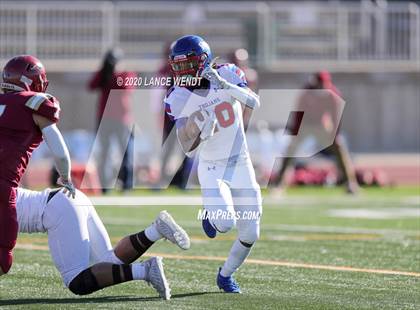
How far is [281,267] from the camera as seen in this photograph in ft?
23.3

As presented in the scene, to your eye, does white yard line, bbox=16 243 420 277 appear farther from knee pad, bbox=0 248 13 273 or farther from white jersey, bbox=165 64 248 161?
knee pad, bbox=0 248 13 273

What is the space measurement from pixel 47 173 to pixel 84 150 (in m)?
0.82

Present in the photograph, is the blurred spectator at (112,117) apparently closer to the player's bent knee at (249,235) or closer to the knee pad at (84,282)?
the player's bent knee at (249,235)

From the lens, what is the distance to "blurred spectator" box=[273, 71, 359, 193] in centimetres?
1433

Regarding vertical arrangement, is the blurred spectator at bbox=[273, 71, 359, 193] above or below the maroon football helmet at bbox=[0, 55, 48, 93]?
below

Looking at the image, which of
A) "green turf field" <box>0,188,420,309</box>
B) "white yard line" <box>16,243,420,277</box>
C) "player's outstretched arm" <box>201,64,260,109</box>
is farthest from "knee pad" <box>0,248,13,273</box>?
"white yard line" <box>16,243,420,277</box>

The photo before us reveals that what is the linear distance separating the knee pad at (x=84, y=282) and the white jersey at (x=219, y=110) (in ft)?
3.86

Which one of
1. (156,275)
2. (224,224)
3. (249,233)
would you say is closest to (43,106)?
(156,275)

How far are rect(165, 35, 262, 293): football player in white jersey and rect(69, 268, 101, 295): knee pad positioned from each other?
85 centimetres

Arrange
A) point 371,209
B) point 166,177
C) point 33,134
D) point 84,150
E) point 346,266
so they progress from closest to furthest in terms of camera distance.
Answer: point 33,134
point 346,266
point 371,209
point 166,177
point 84,150

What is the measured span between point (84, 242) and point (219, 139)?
46.8 inches

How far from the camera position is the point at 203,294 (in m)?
5.89

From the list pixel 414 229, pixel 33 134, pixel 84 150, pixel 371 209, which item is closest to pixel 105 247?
pixel 33 134

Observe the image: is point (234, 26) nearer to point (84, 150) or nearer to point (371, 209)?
point (84, 150)
